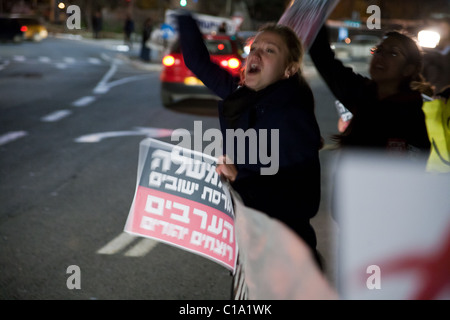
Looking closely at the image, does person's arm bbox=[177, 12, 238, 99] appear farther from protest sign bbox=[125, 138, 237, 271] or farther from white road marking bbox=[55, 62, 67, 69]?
white road marking bbox=[55, 62, 67, 69]

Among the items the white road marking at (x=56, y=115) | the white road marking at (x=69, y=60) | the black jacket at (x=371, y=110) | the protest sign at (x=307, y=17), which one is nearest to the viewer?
the protest sign at (x=307, y=17)

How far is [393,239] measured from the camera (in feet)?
6.11

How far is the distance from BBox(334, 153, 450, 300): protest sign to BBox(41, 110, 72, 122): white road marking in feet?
30.4

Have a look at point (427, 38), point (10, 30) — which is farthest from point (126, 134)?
point (10, 30)

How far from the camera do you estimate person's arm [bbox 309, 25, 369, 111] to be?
118 inches

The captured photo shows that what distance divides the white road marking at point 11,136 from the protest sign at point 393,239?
7.42 metres

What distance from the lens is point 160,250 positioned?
472 centimetres

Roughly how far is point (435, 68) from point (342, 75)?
791 centimetres

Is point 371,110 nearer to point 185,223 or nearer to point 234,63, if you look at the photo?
point 185,223

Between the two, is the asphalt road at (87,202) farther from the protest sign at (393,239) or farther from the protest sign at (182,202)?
the protest sign at (393,239)

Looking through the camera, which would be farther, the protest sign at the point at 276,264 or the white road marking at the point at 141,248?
the white road marking at the point at 141,248

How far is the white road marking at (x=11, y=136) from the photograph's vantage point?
28.2 feet

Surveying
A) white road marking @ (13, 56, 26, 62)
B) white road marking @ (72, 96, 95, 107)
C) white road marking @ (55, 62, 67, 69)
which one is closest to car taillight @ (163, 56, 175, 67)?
white road marking @ (72, 96, 95, 107)

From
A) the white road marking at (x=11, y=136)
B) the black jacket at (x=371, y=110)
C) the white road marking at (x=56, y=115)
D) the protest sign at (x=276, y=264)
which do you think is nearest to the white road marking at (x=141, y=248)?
the black jacket at (x=371, y=110)
